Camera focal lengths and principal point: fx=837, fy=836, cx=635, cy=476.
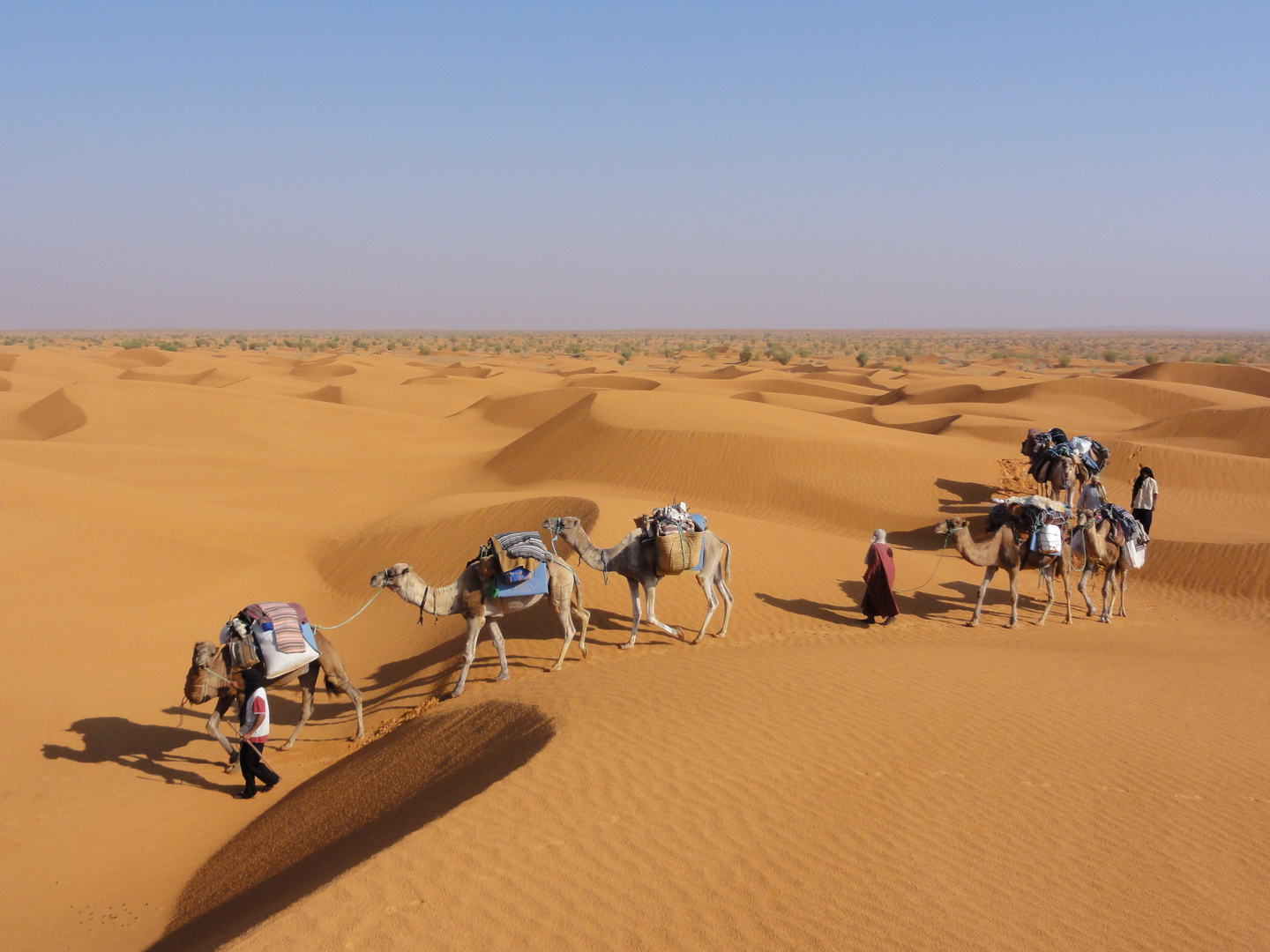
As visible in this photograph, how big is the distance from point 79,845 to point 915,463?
1969cm

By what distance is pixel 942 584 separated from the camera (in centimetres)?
1409

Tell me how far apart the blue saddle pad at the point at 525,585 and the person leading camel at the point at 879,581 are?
4534 millimetres

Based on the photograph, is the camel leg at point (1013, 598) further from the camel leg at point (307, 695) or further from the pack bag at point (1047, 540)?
the camel leg at point (307, 695)

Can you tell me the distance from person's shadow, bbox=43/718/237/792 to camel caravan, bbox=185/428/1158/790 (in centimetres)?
52

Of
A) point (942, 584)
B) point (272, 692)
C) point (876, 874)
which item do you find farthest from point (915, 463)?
point (876, 874)

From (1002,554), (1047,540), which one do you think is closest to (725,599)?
(1002,554)

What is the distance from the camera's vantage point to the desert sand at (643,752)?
469cm

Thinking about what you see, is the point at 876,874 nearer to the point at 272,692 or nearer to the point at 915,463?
the point at 272,692

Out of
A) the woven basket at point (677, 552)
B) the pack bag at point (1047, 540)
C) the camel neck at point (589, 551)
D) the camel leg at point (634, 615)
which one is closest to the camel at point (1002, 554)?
the pack bag at point (1047, 540)

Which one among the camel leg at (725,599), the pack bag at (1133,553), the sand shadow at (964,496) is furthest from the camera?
the sand shadow at (964,496)

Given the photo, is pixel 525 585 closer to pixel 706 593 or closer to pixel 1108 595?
pixel 706 593

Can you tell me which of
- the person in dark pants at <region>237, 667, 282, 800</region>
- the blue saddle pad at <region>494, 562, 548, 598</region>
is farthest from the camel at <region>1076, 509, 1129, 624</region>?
the person in dark pants at <region>237, 667, 282, 800</region>

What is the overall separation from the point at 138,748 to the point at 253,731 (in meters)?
2.27

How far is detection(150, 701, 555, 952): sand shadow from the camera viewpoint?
5.36 m
